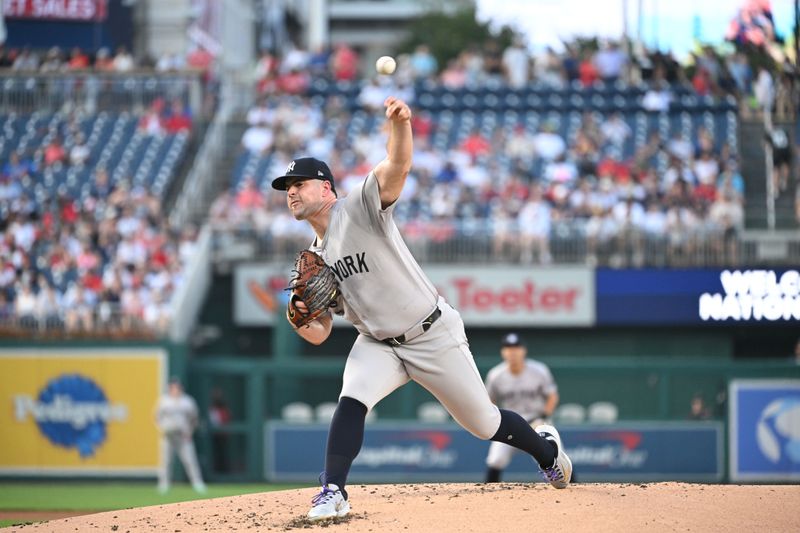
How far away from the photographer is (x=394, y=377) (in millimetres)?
6855

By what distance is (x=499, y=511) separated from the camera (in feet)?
22.6

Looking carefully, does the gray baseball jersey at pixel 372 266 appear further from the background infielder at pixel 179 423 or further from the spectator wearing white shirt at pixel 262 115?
the spectator wearing white shirt at pixel 262 115

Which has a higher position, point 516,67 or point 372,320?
point 516,67

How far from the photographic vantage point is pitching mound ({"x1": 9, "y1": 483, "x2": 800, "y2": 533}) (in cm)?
656

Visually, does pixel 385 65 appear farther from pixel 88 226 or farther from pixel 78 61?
pixel 78 61

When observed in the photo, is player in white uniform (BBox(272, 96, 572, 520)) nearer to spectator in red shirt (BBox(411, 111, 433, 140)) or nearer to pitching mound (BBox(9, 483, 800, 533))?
pitching mound (BBox(9, 483, 800, 533))

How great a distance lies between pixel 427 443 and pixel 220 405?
124 inches

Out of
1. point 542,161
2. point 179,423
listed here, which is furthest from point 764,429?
point 179,423

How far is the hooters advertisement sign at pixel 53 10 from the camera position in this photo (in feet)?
89.9

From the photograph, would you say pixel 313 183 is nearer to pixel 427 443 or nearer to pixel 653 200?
pixel 427 443

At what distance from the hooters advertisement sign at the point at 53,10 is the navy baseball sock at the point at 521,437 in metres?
22.3

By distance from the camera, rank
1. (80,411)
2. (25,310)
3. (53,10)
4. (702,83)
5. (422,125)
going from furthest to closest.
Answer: (53,10)
(702,83)
(422,125)
(25,310)
(80,411)

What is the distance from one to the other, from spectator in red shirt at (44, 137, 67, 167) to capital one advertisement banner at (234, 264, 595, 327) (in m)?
5.34

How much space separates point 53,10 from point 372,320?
887 inches
